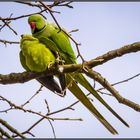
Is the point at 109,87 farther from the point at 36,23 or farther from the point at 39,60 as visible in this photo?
the point at 36,23

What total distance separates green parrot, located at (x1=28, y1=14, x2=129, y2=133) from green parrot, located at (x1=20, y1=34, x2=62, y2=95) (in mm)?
131

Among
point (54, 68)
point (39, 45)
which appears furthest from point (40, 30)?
point (54, 68)

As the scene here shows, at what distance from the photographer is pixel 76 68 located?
2361 mm

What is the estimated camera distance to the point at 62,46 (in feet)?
10.7

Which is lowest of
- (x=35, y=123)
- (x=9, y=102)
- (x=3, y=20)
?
(x=35, y=123)

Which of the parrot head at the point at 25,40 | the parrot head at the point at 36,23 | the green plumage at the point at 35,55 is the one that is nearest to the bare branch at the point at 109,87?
the green plumage at the point at 35,55

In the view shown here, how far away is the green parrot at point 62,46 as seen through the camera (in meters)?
2.95

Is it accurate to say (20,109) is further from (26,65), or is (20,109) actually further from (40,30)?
(40,30)

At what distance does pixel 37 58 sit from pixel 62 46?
0.54 m

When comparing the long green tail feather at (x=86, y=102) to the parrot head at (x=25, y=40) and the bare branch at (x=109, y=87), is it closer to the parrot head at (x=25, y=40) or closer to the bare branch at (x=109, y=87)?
the parrot head at (x=25, y=40)

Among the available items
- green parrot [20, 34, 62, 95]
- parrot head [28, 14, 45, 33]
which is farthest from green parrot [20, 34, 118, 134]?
parrot head [28, 14, 45, 33]

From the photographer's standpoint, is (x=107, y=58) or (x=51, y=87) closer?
(x=107, y=58)

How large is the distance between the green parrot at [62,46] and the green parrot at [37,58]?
131mm

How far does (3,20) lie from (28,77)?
0.66 m
